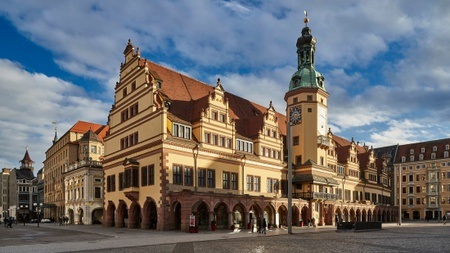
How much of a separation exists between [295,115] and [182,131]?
24.4m

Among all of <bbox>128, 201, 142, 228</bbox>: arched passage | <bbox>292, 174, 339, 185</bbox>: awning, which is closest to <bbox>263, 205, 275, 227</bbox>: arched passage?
<bbox>292, 174, 339, 185</bbox>: awning

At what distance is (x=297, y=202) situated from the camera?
58344 mm

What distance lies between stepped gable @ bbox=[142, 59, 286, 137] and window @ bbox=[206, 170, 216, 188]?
638cm

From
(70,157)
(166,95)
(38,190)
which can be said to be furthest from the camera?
(38,190)

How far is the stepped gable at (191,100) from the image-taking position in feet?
166

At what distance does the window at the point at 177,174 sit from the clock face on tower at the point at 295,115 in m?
26.0

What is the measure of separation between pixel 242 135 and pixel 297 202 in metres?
12.0

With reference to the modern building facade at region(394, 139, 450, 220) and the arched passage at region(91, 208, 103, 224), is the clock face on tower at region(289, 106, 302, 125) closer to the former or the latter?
the arched passage at region(91, 208, 103, 224)

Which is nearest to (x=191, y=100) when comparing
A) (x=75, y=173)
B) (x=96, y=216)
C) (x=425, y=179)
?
(x=96, y=216)

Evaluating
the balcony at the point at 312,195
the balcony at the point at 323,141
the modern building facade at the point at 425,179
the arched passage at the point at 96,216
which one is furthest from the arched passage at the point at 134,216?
the modern building facade at the point at 425,179

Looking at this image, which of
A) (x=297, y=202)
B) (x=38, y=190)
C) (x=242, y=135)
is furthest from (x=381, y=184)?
(x=38, y=190)

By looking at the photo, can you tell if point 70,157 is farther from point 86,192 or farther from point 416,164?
point 416,164

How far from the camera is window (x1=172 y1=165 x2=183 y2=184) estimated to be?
150ft

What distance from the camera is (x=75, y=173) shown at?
3083 inches
